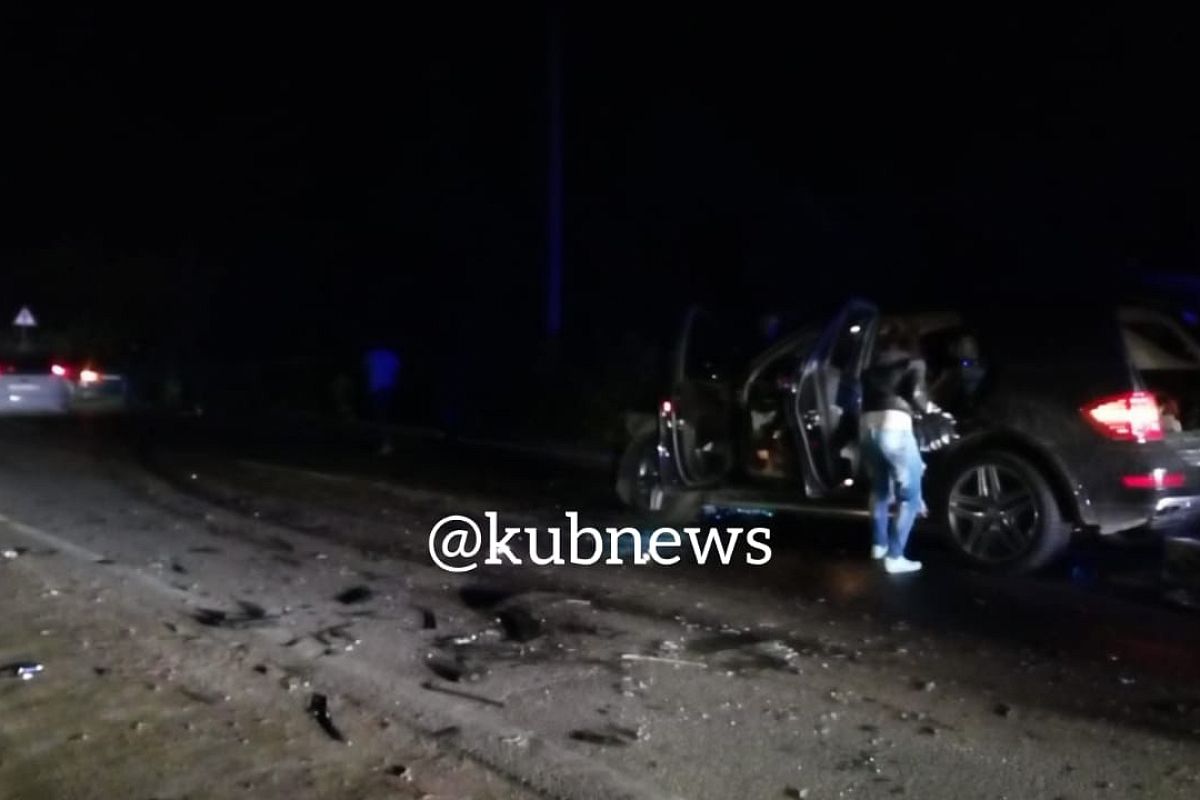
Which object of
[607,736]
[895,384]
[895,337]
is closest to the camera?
[607,736]

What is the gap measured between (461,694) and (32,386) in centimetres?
2112

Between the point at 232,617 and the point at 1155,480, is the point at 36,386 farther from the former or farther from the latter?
the point at 1155,480

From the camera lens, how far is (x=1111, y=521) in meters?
8.87

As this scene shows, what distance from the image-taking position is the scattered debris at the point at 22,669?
688cm

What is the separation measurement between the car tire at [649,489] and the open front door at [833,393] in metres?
1.25

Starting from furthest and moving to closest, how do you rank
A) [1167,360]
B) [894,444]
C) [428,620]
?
1. [1167,360]
2. [894,444]
3. [428,620]

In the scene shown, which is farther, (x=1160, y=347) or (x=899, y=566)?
(x=1160, y=347)

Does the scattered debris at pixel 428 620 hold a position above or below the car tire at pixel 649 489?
below

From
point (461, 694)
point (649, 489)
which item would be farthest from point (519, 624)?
point (649, 489)

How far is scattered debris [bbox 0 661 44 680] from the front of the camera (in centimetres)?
688

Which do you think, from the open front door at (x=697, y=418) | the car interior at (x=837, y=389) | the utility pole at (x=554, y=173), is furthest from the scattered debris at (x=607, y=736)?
the utility pole at (x=554, y=173)

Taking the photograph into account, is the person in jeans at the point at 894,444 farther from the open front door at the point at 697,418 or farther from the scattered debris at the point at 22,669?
the scattered debris at the point at 22,669

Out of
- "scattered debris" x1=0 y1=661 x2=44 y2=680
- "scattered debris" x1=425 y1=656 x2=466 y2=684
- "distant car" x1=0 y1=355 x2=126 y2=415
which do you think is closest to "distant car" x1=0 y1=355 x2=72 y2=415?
"distant car" x1=0 y1=355 x2=126 y2=415

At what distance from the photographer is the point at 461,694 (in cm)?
669
